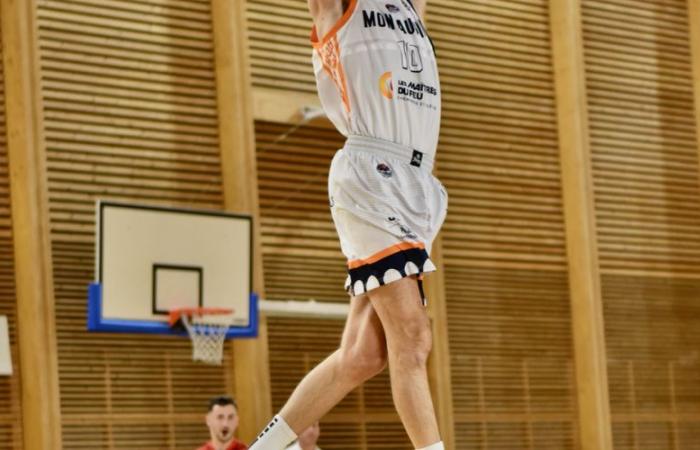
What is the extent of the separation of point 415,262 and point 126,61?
197 inches

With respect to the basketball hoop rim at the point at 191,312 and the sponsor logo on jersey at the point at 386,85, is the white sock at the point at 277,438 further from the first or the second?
the basketball hoop rim at the point at 191,312

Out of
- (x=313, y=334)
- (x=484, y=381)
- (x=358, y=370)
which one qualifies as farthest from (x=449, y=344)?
(x=358, y=370)

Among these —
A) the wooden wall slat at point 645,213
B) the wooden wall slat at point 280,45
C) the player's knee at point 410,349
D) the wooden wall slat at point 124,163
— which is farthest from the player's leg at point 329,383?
the wooden wall slat at point 645,213

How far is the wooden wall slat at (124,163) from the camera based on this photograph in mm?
7820

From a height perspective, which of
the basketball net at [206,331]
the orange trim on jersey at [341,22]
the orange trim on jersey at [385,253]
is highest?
the orange trim on jersey at [341,22]

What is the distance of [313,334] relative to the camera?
8859 millimetres

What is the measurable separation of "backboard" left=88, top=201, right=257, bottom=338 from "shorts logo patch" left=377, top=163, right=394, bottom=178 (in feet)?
12.8

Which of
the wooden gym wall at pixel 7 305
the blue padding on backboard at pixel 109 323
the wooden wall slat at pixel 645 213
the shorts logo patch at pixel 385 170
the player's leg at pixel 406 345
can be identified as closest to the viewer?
the player's leg at pixel 406 345

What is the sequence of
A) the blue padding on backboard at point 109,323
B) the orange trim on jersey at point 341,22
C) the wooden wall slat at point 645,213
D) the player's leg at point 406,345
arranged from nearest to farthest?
the player's leg at point 406,345 → the orange trim on jersey at point 341,22 → the blue padding on backboard at point 109,323 → the wooden wall slat at point 645,213

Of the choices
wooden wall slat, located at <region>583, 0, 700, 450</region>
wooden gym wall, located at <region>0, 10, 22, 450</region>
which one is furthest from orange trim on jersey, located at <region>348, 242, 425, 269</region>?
wooden wall slat, located at <region>583, 0, 700, 450</region>

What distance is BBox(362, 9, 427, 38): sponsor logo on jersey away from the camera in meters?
3.92

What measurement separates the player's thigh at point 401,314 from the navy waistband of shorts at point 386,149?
451 millimetres

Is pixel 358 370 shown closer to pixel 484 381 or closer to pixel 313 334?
pixel 313 334

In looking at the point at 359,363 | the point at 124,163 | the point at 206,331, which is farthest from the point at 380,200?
the point at 124,163
